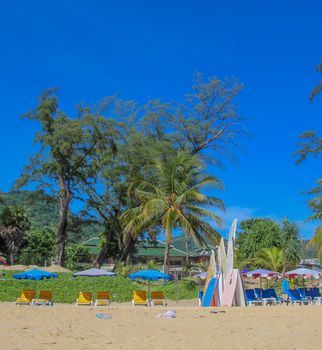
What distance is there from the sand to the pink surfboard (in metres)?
3.34

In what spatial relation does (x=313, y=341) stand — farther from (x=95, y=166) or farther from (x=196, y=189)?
(x=95, y=166)

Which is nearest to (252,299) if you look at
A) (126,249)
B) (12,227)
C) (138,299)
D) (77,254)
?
(138,299)

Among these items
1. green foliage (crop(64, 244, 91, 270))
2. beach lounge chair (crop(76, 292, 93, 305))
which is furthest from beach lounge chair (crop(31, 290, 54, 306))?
green foliage (crop(64, 244, 91, 270))

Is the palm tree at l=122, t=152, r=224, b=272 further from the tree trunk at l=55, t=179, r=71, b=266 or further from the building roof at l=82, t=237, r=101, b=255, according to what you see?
the building roof at l=82, t=237, r=101, b=255

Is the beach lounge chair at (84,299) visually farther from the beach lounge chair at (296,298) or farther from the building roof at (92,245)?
the building roof at (92,245)

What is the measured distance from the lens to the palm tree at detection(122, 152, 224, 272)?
25984 mm

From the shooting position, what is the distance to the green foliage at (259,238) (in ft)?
165

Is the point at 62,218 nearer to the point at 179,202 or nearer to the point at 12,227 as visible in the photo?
the point at 12,227

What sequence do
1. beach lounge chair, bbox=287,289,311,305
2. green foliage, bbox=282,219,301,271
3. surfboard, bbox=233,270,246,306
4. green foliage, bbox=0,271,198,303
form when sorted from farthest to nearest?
green foliage, bbox=282,219,301,271
green foliage, bbox=0,271,198,303
beach lounge chair, bbox=287,289,311,305
surfboard, bbox=233,270,246,306

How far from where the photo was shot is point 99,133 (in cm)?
3328

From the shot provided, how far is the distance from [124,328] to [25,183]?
968 inches

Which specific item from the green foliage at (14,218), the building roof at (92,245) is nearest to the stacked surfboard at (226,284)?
the green foliage at (14,218)

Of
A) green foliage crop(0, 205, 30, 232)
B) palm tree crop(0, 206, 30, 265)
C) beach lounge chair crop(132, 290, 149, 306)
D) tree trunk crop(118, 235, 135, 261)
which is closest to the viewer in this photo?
beach lounge chair crop(132, 290, 149, 306)

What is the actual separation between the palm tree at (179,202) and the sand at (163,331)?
10.9 metres
